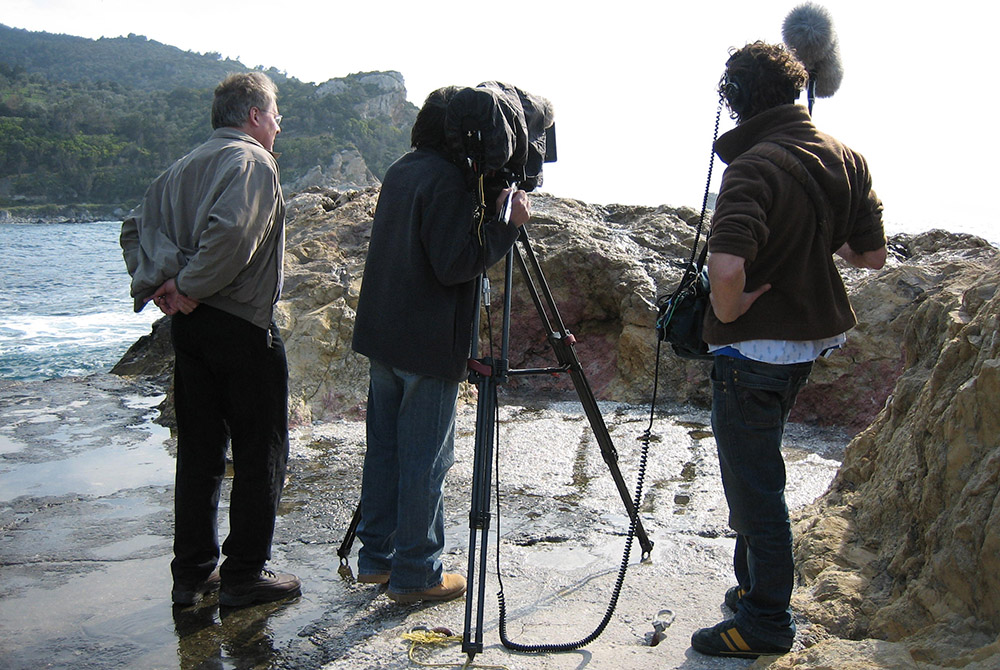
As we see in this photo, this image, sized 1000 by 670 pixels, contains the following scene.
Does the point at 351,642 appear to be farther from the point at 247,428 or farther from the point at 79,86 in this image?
the point at 79,86

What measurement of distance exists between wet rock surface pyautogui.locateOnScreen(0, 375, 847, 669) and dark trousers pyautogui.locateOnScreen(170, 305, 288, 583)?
183 mm

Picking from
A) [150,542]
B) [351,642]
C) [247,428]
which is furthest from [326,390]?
[351,642]

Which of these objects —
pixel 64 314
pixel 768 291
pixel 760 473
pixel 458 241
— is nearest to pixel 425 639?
pixel 760 473

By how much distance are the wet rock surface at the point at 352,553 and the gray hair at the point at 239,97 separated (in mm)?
1671

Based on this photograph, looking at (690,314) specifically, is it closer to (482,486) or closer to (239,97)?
(482,486)

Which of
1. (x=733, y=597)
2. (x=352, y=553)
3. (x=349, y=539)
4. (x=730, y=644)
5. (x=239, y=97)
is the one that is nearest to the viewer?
(x=730, y=644)

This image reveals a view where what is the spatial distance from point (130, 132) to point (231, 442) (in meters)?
98.7

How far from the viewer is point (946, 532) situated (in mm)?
2281

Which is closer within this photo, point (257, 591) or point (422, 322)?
point (422, 322)

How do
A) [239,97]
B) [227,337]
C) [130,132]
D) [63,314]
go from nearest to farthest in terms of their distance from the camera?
[227,337] → [239,97] → [63,314] → [130,132]

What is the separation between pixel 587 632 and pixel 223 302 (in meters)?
1.59

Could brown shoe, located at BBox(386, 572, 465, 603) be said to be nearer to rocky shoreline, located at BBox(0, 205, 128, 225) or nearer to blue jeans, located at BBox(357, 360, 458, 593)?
blue jeans, located at BBox(357, 360, 458, 593)

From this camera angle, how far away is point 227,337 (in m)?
2.75

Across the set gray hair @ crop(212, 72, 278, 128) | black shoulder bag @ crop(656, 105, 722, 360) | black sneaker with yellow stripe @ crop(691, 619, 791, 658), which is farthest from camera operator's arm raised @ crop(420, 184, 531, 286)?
black sneaker with yellow stripe @ crop(691, 619, 791, 658)
